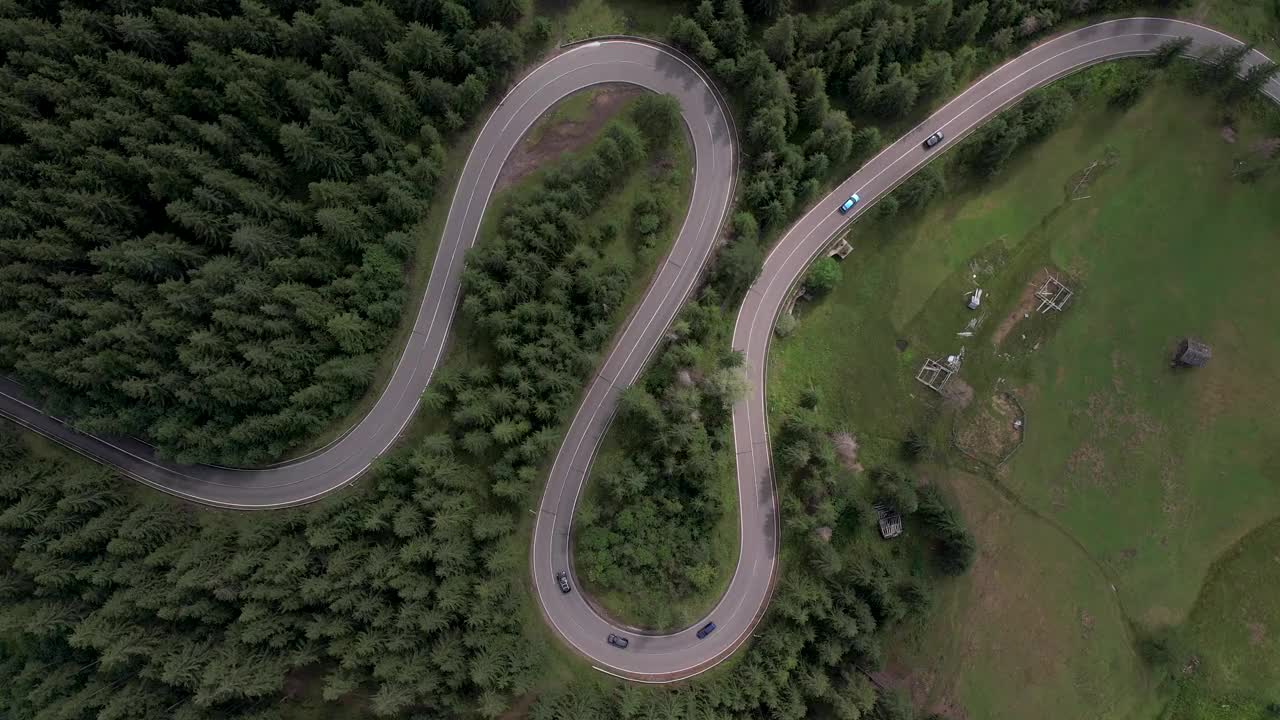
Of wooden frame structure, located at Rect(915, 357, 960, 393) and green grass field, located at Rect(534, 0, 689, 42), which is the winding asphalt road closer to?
green grass field, located at Rect(534, 0, 689, 42)

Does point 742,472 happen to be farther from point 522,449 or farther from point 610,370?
point 522,449

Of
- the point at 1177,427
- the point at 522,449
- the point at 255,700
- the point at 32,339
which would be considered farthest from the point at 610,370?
the point at 1177,427

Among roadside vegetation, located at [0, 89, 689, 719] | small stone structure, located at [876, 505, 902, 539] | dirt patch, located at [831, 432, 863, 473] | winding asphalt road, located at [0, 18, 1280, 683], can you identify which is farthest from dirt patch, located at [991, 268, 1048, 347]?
roadside vegetation, located at [0, 89, 689, 719]

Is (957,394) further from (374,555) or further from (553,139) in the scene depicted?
(374,555)

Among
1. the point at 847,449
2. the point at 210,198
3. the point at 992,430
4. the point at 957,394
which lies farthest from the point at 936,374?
the point at 210,198

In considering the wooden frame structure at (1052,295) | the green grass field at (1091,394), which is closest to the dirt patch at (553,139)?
the green grass field at (1091,394)

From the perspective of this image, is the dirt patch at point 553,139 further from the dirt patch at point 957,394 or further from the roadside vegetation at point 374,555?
the dirt patch at point 957,394

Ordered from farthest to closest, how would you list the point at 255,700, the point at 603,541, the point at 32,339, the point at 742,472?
the point at 742,472 < the point at 603,541 < the point at 255,700 < the point at 32,339
